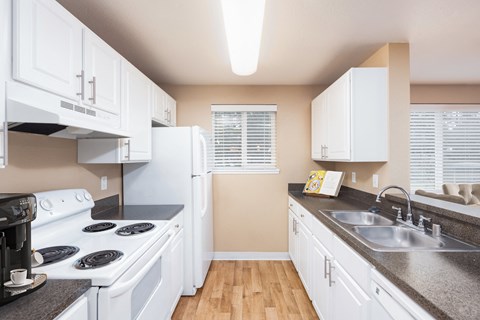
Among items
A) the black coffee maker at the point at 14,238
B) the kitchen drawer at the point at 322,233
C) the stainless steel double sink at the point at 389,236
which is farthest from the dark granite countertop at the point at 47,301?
the kitchen drawer at the point at 322,233

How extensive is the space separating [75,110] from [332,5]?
175 centimetres

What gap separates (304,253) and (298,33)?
6.69 feet

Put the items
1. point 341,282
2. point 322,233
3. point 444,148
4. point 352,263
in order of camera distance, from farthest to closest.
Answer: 1. point 444,148
2. point 322,233
3. point 341,282
4. point 352,263

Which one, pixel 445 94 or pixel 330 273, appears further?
pixel 445 94

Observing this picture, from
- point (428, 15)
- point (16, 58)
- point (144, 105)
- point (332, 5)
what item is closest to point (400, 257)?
point (332, 5)

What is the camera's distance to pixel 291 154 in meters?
3.49

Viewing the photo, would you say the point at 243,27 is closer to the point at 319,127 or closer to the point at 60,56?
the point at 60,56

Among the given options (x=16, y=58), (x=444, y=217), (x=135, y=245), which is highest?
(x=16, y=58)

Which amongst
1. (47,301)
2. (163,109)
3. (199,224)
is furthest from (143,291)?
(163,109)

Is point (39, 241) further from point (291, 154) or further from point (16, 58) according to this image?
point (291, 154)

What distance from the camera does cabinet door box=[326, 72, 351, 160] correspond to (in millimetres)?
2289

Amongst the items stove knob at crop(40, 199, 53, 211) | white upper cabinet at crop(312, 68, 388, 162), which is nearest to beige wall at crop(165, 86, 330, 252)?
white upper cabinet at crop(312, 68, 388, 162)

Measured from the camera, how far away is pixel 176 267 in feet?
7.16

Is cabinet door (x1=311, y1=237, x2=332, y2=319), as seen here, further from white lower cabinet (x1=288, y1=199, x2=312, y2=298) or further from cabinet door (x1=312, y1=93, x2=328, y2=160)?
cabinet door (x1=312, y1=93, x2=328, y2=160)
